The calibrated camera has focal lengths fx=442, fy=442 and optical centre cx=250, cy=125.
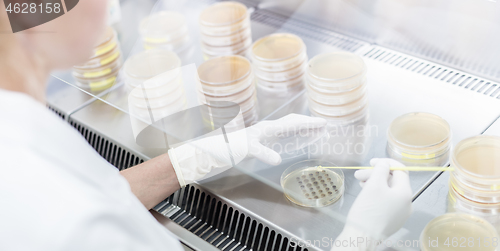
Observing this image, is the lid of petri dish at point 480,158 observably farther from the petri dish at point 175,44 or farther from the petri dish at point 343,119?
the petri dish at point 175,44

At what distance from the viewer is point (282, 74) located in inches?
57.3

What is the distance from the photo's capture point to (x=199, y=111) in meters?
1.32

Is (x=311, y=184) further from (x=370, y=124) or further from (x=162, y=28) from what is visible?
(x=162, y=28)

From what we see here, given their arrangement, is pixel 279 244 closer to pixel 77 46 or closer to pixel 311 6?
pixel 77 46

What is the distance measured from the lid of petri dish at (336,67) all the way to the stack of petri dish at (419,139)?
0.19 metres

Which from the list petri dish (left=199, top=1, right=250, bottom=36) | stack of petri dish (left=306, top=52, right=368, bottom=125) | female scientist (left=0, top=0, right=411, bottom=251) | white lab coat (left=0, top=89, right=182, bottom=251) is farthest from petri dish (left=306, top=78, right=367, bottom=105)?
white lab coat (left=0, top=89, right=182, bottom=251)

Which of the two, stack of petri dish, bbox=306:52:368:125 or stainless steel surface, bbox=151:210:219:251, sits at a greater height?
stack of petri dish, bbox=306:52:368:125

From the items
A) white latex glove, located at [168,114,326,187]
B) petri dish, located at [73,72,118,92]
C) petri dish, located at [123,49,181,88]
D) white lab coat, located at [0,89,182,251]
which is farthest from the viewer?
petri dish, located at [73,72,118,92]

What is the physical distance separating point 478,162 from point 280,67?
2.22 ft

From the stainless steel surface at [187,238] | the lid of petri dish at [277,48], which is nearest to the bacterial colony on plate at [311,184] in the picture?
the stainless steel surface at [187,238]

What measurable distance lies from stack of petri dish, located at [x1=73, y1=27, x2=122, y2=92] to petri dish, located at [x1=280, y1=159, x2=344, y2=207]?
78 centimetres

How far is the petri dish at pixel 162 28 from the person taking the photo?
5.46ft

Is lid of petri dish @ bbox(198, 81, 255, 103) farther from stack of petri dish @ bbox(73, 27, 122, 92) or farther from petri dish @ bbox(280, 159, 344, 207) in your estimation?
stack of petri dish @ bbox(73, 27, 122, 92)

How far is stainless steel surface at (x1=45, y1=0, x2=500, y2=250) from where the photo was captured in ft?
3.69
